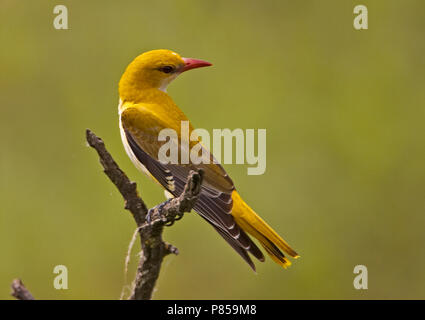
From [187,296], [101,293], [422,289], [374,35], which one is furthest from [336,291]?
[374,35]

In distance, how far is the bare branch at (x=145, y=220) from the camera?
10.4ft

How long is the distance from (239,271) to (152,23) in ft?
8.18

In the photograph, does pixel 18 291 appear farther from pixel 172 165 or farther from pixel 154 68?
pixel 154 68

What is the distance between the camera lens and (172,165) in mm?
4039

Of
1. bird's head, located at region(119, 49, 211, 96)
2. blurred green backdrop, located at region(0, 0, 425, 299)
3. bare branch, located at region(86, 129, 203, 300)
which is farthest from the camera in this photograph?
blurred green backdrop, located at region(0, 0, 425, 299)

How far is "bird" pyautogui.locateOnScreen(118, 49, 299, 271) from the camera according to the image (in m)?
→ 3.70

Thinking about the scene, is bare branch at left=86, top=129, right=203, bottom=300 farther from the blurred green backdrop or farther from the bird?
the blurred green backdrop

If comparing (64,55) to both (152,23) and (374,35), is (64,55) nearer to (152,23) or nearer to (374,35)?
(152,23)

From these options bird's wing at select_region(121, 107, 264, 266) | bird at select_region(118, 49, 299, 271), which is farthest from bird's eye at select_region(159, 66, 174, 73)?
bird's wing at select_region(121, 107, 264, 266)

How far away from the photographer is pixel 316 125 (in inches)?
260

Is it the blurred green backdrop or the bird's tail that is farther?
the blurred green backdrop

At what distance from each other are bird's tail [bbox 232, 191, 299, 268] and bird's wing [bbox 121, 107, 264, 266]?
2.6 inches

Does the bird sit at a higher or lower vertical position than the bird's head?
lower

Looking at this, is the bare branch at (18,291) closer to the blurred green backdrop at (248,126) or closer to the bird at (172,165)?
the bird at (172,165)
